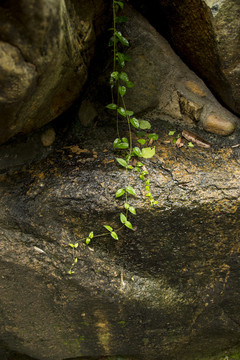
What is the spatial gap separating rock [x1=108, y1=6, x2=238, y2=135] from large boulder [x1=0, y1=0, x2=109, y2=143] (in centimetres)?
19

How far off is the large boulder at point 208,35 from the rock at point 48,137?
0.61m

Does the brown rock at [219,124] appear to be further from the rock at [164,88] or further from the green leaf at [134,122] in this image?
the green leaf at [134,122]

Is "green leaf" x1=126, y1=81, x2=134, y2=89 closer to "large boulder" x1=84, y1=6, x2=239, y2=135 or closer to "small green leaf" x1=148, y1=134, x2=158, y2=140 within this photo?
"large boulder" x1=84, y1=6, x2=239, y2=135

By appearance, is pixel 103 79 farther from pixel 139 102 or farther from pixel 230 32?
pixel 230 32

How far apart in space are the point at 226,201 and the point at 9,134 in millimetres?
797

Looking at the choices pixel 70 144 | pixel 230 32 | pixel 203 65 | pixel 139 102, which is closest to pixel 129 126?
pixel 139 102

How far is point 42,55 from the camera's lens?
82 cm

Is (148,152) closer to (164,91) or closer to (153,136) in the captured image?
(153,136)

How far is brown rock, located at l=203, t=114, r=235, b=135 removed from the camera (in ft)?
4.40

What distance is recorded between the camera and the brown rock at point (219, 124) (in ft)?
4.40

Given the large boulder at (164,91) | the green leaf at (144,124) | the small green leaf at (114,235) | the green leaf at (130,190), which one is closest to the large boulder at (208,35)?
the large boulder at (164,91)

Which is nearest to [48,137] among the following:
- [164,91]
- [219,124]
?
[164,91]

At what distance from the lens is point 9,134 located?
1.05 metres

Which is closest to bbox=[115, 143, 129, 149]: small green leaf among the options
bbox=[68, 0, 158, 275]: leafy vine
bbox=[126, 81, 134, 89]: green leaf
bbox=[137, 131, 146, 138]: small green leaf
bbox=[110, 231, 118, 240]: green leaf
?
bbox=[68, 0, 158, 275]: leafy vine
